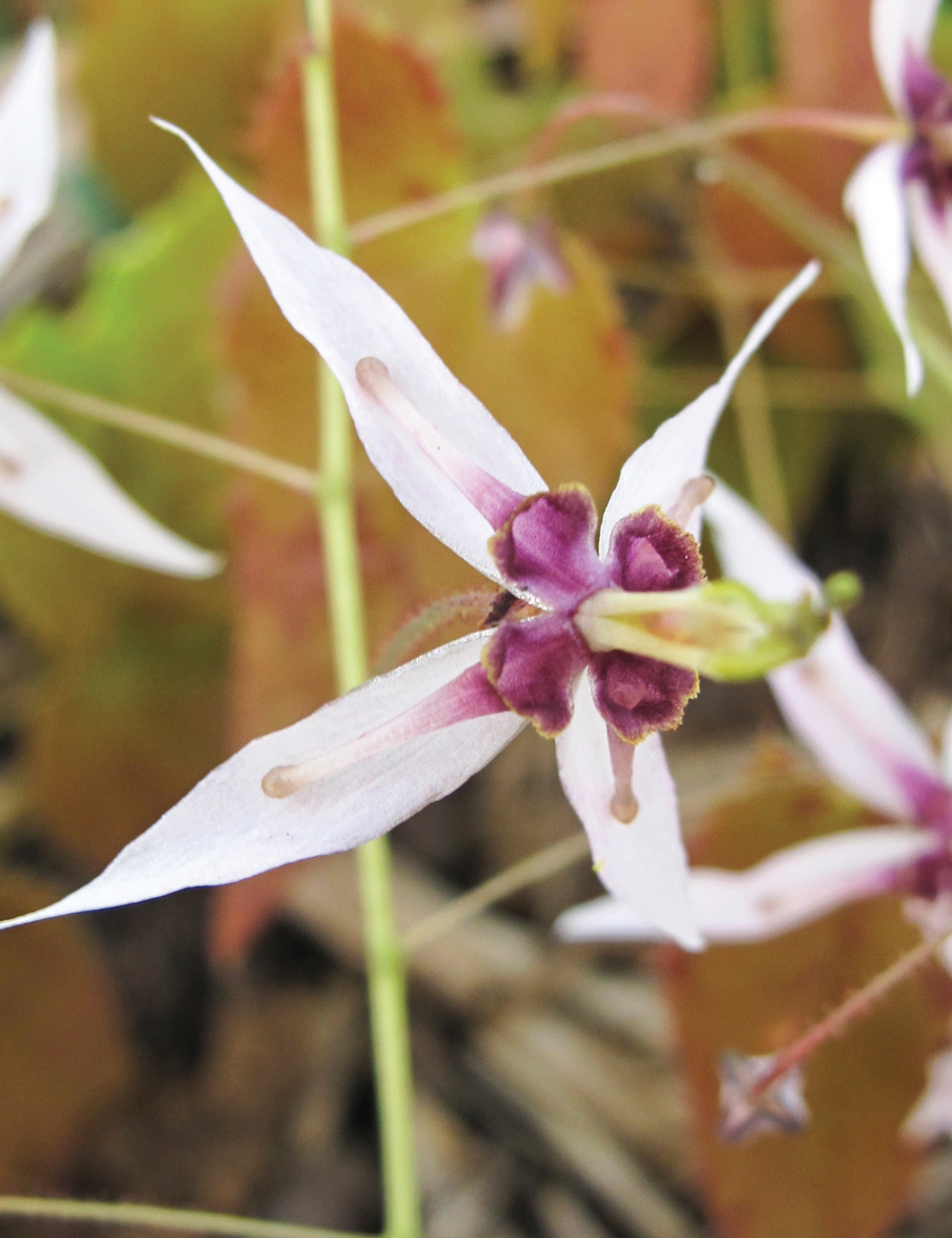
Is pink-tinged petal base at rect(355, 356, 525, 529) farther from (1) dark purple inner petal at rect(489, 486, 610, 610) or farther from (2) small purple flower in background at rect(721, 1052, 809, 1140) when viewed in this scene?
(2) small purple flower in background at rect(721, 1052, 809, 1140)

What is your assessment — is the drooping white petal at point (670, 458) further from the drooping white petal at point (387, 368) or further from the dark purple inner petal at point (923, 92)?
the dark purple inner petal at point (923, 92)

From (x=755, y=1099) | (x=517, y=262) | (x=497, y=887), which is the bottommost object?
(x=755, y=1099)

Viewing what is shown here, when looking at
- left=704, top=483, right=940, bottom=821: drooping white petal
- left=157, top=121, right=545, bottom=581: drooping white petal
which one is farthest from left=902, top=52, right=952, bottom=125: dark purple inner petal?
left=157, top=121, right=545, bottom=581: drooping white petal

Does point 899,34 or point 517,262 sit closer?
point 899,34

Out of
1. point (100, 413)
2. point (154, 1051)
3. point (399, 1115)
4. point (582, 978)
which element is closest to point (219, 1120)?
point (154, 1051)

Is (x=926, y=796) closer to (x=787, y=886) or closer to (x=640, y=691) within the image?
(x=787, y=886)

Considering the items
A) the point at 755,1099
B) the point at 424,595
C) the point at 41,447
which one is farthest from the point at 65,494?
the point at 755,1099

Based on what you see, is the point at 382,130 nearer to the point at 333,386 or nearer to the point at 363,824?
the point at 333,386
